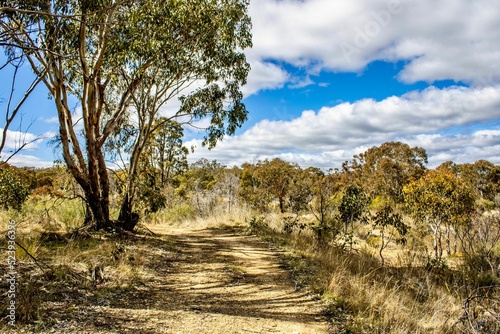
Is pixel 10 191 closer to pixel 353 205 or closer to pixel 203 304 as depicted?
pixel 203 304

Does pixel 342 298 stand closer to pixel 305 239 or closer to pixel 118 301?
pixel 118 301

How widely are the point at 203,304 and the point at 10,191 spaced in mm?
8402

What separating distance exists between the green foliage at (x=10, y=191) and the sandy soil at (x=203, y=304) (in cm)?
526

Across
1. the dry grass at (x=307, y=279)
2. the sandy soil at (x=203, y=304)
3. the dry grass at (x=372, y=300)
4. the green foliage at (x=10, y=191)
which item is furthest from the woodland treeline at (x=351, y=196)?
the sandy soil at (x=203, y=304)

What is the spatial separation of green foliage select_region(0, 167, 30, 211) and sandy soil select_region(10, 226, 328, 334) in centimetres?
526

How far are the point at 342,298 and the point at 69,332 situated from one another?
141 inches

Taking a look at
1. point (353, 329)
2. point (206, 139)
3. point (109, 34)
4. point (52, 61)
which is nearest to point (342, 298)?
point (353, 329)

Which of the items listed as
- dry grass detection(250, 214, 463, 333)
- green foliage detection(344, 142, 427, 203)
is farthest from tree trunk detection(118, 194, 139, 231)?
green foliage detection(344, 142, 427, 203)

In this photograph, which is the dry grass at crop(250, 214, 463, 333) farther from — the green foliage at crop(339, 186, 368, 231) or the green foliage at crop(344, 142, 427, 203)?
the green foliage at crop(344, 142, 427, 203)

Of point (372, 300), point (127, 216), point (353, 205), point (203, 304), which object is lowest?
point (203, 304)

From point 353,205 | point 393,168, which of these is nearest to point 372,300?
point 353,205

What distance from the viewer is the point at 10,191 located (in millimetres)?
10219

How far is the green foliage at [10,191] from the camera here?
10.0m

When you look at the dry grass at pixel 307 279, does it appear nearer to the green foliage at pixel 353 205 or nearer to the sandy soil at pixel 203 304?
the sandy soil at pixel 203 304
